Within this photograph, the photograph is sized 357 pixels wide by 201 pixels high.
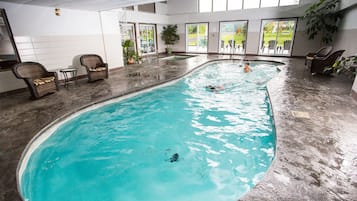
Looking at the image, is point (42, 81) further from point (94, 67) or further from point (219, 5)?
point (219, 5)

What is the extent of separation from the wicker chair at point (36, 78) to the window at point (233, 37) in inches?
402

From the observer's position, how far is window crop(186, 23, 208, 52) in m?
12.7

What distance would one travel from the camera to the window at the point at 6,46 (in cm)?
424

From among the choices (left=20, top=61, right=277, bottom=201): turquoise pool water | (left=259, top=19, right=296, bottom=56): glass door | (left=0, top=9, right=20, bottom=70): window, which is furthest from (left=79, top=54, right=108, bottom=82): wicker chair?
(left=259, top=19, right=296, bottom=56): glass door

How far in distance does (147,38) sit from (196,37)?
363 centimetres

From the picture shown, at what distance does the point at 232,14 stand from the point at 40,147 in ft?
38.1

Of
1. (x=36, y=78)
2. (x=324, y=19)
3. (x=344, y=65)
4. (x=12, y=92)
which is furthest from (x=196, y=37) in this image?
(x=12, y=92)

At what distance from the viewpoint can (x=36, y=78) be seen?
4395mm

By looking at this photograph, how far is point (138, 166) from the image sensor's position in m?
2.52

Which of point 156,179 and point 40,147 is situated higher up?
point 40,147

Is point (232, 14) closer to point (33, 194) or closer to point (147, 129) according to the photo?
point (147, 129)

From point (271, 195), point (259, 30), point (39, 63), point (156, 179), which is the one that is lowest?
point (156, 179)

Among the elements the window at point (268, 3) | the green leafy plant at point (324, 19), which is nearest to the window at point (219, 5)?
the window at point (268, 3)

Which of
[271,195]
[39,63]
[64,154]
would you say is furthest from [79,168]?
[39,63]
